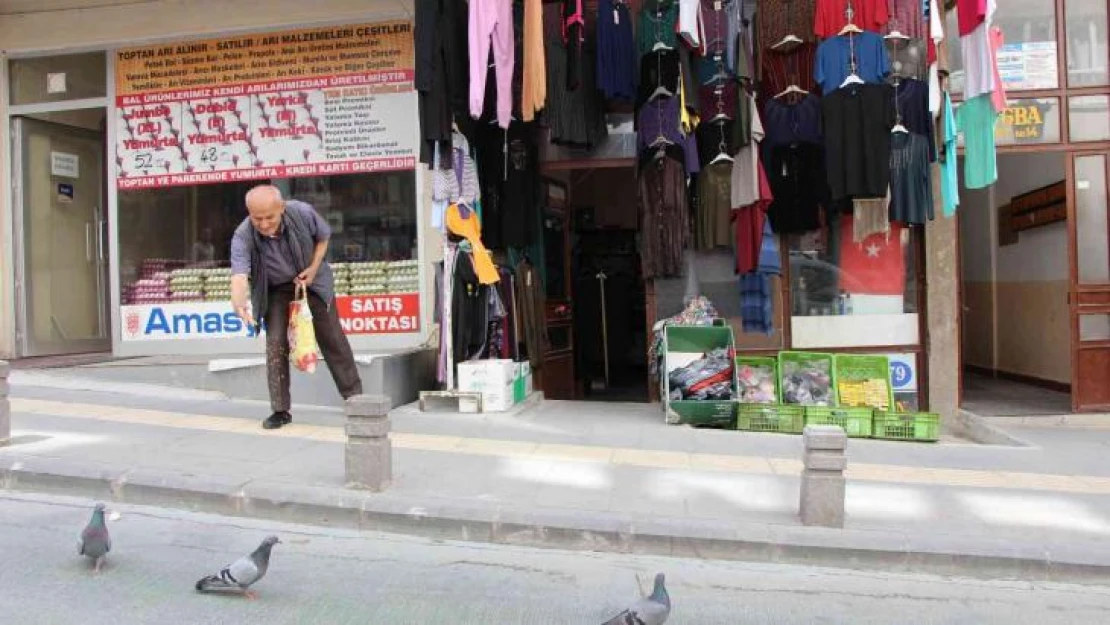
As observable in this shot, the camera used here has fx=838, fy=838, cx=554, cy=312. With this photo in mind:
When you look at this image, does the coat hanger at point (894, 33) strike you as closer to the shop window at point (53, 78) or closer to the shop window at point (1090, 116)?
the shop window at point (1090, 116)

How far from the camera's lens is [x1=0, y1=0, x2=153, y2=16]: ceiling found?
380 inches

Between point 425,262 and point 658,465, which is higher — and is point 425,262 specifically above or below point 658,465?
above

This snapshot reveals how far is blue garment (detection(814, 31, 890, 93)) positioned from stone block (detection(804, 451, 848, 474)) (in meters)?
4.83

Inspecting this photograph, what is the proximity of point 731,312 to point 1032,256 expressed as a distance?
4.63 m

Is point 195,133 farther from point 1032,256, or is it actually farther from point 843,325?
point 1032,256

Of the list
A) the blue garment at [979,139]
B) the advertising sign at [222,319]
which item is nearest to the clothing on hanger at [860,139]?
the blue garment at [979,139]

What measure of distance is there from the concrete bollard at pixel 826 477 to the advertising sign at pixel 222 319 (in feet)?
17.4

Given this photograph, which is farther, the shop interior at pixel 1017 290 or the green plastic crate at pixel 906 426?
the shop interior at pixel 1017 290

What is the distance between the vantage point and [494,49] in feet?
26.4

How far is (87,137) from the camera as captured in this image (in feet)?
35.6

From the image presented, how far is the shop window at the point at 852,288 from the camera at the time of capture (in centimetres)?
911

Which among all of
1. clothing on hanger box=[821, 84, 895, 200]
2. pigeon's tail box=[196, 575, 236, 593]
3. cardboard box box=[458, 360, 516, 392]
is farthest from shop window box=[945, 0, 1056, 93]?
pigeon's tail box=[196, 575, 236, 593]

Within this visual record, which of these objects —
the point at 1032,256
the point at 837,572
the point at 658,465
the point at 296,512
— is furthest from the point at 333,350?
the point at 1032,256

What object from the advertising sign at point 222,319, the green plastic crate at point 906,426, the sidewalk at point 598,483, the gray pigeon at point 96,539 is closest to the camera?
the gray pigeon at point 96,539
